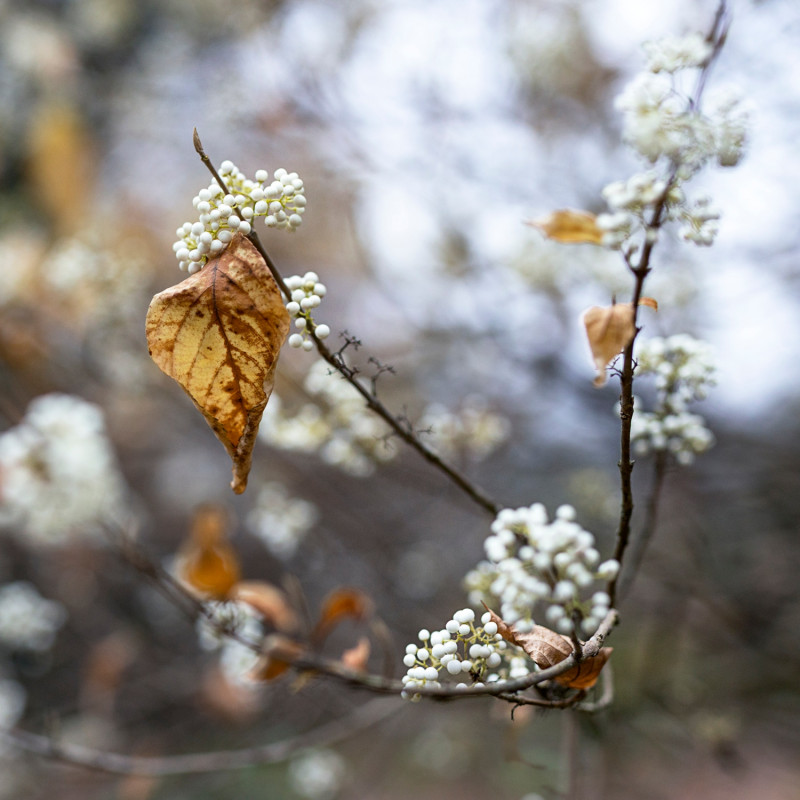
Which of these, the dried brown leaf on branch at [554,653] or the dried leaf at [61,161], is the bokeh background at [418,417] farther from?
the dried brown leaf on branch at [554,653]

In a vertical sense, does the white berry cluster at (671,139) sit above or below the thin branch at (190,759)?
above

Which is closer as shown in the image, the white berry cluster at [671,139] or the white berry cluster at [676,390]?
the white berry cluster at [671,139]

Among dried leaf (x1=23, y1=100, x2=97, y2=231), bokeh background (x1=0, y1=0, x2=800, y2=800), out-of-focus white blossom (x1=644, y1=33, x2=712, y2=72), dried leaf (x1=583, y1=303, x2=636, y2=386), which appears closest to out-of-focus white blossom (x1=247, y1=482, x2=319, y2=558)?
bokeh background (x1=0, y1=0, x2=800, y2=800)

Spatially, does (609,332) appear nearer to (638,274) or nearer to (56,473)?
(638,274)

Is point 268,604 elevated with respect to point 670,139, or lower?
lower

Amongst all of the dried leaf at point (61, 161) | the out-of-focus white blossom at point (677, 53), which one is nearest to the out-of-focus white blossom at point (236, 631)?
the out-of-focus white blossom at point (677, 53)

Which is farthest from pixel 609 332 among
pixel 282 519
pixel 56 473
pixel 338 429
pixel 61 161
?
pixel 61 161

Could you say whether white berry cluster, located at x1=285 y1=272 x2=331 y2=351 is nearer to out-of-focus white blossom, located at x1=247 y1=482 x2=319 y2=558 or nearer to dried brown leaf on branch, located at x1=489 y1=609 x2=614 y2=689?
dried brown leaf on branch, located at x1=489 y1=609 x2=614 y2=689
